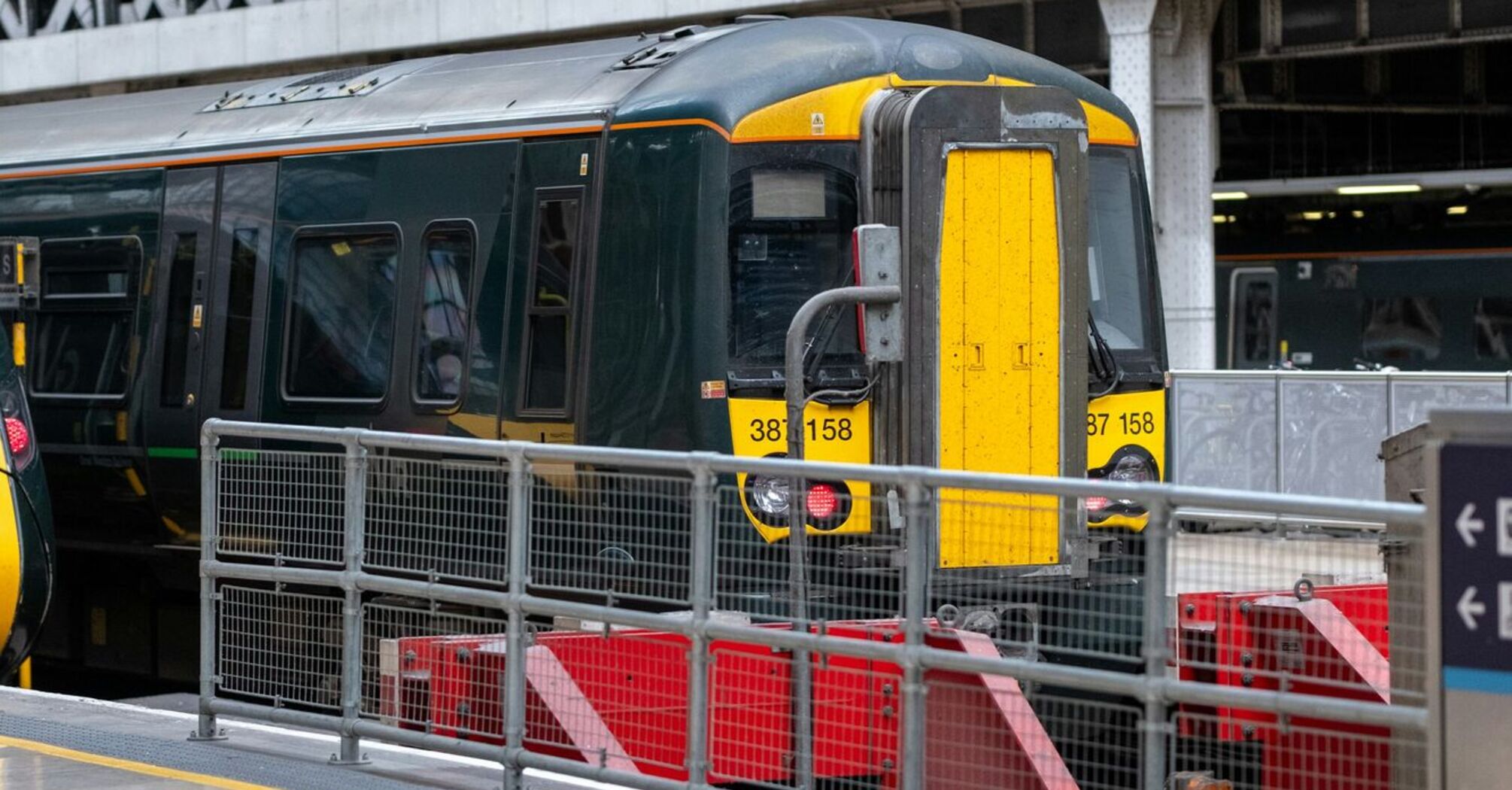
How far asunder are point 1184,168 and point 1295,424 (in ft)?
9.65

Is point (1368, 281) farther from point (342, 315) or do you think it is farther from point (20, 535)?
point (20, 535)

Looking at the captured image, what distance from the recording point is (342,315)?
11062 millimetres

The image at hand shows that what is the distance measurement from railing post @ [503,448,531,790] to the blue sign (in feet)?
10.9

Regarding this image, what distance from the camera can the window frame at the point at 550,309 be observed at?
9.72m

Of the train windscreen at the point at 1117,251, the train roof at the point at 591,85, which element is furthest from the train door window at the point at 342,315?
the train windscreen at the point at 1117,251

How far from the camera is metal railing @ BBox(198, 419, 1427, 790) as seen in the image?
6.29 meters

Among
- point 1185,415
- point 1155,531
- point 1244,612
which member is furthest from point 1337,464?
point 1155,531

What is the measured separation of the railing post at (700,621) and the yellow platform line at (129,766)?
1.65 m

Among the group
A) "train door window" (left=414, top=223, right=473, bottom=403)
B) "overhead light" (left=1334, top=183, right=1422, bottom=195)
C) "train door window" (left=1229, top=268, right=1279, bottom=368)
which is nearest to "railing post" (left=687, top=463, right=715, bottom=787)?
"train door window" (left=414, top=223, right=473, bottom=403)

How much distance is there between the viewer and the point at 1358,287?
1073 inches

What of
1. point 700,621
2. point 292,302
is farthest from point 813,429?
point 292,302

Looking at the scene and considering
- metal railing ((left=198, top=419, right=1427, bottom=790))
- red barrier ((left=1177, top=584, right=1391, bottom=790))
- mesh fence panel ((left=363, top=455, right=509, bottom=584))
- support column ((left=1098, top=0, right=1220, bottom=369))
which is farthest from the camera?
support column ((left=1098, top=0, right=1220, bottom=369))

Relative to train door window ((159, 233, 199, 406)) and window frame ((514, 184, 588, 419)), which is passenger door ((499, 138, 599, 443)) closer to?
window frame ((514, 184, 588, 419))

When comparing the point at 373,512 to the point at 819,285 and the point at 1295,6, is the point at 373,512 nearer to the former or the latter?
the point at 819,285
